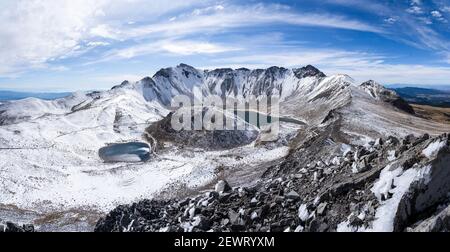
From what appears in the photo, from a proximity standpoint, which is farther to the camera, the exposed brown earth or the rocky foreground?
the exposed brown earth

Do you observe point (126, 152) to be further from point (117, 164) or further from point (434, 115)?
point (434, 115)

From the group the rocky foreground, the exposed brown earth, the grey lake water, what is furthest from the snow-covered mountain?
the rocky foreground

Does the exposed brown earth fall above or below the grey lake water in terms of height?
above

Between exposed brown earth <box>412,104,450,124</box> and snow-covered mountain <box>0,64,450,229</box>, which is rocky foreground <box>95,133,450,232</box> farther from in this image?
exposed brown earth <box>412,104,450,124</box>

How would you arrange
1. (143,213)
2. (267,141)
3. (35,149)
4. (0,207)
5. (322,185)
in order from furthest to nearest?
(267,141)
(35,149)
(0,207)
(143,213)
(322,185)

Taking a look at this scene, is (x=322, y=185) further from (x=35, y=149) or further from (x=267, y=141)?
(x=35, y=149)

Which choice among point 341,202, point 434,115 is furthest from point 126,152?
point 434,115

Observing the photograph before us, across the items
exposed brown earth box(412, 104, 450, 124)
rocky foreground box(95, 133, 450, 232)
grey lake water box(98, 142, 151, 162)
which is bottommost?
grey lake water box(98, 142, 151, 162)

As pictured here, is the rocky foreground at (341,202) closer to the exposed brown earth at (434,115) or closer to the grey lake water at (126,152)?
the grey lake water at (126,152)

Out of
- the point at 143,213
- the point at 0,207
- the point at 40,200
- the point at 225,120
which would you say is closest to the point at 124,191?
the point at 40,200
